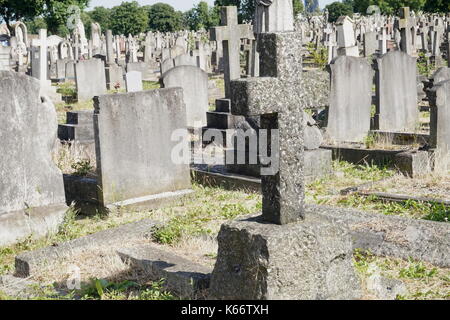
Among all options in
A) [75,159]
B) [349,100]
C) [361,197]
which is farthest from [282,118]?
[349,100]

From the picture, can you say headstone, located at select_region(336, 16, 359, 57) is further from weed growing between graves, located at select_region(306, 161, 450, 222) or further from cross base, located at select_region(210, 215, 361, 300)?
cross base, located at select_region(210, 215, 361, 300)

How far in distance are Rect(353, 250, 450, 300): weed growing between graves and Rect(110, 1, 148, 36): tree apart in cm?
8239

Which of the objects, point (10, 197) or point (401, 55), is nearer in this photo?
point (10, 197)

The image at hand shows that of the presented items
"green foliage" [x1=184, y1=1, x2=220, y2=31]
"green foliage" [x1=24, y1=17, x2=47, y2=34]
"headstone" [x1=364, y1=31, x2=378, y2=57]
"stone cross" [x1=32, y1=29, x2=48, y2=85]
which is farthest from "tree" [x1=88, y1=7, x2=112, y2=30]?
"stone cross" [x1=32, y1=29, x2=48, y2=85]

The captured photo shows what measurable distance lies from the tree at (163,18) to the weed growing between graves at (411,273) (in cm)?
9261

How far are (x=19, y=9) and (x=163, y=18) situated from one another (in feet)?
140

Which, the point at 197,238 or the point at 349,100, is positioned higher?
the point at 349,100

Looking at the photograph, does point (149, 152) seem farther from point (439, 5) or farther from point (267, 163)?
point (439, 5)

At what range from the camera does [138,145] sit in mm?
8414

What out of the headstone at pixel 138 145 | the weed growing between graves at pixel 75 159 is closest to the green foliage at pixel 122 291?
the headstone at pixel 138 145

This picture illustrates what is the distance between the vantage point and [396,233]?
598 cm

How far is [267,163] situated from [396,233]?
2061 millimetres

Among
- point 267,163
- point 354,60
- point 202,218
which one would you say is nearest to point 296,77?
point 267,163

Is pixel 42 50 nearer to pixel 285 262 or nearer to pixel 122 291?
pixel 122 291
